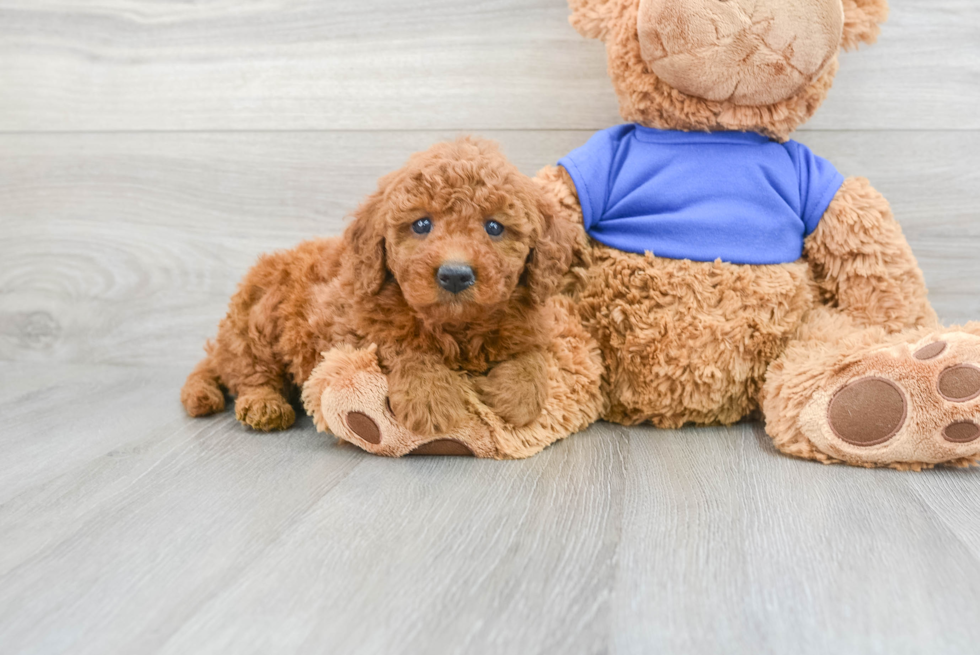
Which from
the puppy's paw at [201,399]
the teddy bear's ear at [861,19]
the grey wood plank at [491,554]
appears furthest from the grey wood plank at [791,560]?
the puppy's paw at [201,399]

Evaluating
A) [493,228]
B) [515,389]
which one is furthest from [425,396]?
[493,228]

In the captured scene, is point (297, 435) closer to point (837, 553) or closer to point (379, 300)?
point (379, 300)

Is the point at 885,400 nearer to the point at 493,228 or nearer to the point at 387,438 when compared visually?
the point at 493,228

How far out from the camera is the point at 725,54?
0.96 meters

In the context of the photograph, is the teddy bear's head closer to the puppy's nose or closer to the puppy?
the puppy

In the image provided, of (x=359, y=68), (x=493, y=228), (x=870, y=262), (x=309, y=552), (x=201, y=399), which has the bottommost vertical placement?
(x=201, y=399)

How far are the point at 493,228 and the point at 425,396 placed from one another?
0.75 feet

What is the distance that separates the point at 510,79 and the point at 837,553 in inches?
38.4

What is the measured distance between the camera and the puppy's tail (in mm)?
1188

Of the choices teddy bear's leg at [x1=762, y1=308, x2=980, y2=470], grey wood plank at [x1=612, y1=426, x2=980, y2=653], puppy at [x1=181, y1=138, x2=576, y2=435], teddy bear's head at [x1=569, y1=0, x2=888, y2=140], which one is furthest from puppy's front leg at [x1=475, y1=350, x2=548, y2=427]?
teddy bear's head at [x1=569, y1=0, x2=888, y2=140]

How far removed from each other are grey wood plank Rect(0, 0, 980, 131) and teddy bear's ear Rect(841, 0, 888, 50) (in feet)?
0.73

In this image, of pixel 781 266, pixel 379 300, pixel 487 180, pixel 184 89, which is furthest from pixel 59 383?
pixel 781 266

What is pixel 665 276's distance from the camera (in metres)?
1.03

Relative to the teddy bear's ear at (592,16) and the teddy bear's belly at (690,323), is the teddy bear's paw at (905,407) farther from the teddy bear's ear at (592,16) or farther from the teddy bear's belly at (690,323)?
the teddy bear's ear at (592,16)
